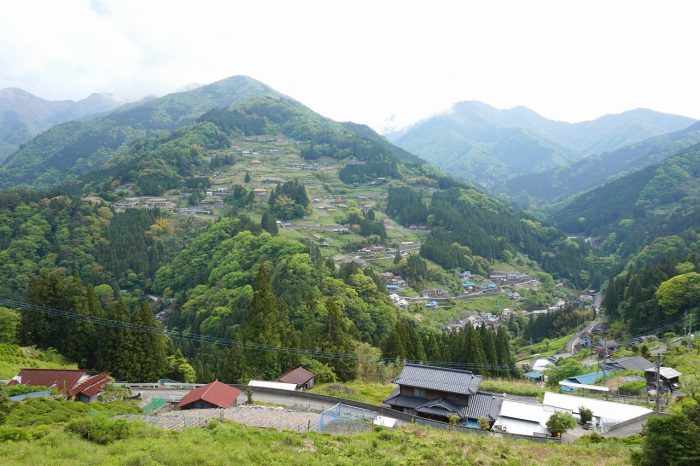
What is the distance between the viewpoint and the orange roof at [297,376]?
29839 millimetres

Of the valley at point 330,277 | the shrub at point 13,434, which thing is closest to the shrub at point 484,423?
the valley at point 330,277

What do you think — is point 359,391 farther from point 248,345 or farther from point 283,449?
point 283,449

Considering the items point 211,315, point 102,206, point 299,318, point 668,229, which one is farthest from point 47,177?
point 668,229

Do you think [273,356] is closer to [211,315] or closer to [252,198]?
[211,315]

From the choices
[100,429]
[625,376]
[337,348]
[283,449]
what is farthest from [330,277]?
[100,429]

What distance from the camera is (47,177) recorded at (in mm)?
146625

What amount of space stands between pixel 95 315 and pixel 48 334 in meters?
2.95

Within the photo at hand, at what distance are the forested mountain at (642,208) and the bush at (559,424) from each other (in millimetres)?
94146

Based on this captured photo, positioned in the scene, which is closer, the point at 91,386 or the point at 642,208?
the point at 91,386

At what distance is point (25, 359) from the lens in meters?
28.2

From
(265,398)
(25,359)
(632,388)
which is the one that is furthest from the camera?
(632,388)

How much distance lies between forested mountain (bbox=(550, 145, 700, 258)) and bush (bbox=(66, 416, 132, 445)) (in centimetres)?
11042

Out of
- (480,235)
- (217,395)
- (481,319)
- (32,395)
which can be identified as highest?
(480,235)

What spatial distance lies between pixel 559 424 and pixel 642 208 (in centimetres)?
12863
